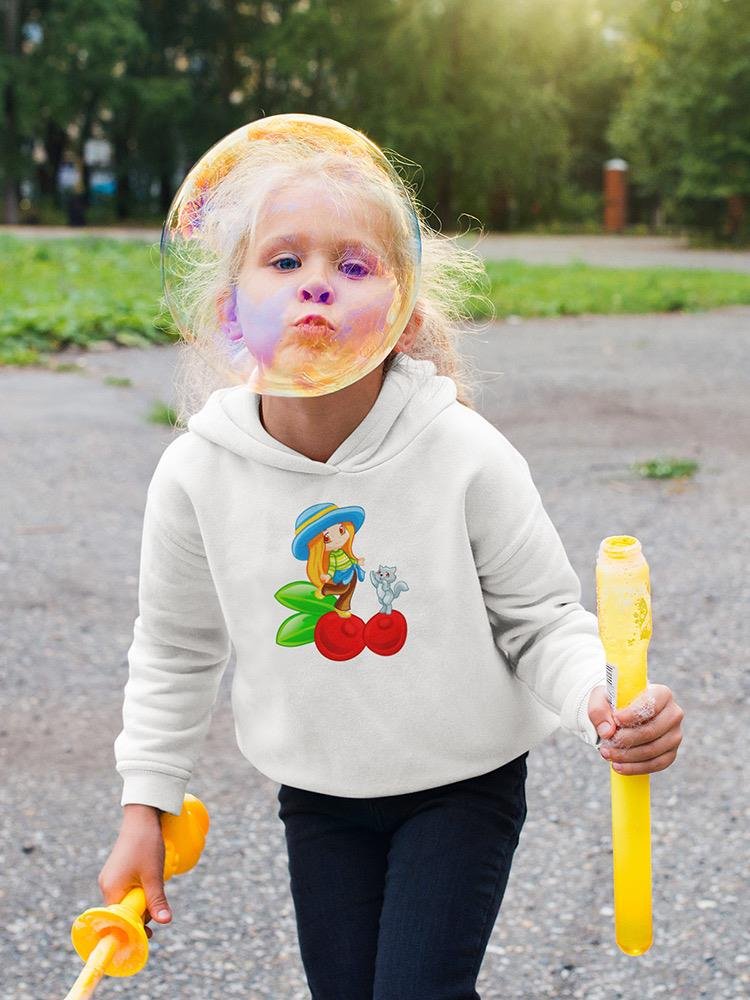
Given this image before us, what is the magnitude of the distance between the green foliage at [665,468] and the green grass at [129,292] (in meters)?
1.83

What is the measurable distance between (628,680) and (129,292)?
10.6 metres

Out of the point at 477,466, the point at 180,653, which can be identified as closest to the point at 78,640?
the point at 180,653

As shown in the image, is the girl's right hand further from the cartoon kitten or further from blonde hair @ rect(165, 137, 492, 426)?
blonde hair @ rect(165, 137, 492, 426)

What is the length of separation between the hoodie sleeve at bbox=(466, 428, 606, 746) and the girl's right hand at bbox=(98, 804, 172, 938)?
55 cm

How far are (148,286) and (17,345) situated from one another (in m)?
3.38

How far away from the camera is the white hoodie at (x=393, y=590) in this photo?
5.69ft

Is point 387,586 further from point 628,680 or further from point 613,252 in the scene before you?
point 613,252

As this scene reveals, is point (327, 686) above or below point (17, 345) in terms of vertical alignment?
above

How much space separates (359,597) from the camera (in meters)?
1.74

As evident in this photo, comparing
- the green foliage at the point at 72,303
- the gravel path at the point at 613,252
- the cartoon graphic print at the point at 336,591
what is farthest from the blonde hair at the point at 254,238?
the gravel path at the point at 613,252

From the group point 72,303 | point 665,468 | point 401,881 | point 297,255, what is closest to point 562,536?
point 665,468

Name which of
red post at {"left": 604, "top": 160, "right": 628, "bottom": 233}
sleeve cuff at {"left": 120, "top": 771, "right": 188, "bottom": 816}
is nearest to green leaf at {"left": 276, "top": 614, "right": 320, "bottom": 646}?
sleeve cuff at {"left": 120, "top": 771, "right": 188, "bottom": 816}

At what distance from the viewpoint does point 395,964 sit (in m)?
1.64

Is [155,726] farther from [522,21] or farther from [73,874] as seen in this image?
[522,21]
